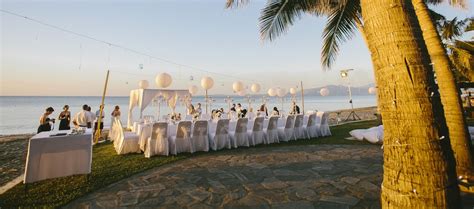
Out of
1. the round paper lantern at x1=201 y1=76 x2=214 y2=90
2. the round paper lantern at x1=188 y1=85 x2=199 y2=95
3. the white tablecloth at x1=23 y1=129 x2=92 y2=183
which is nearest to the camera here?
the white tablecloth at x1=23 y1=129 x2=92 y2=183

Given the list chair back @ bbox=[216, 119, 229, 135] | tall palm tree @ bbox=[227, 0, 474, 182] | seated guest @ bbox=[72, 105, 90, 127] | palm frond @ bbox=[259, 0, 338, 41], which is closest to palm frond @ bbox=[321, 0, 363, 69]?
tall palm tree @ bbox=[227, 0, 474, 182]

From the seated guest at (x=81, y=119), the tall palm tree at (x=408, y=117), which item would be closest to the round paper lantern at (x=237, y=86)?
the seated guest at (x=81, y=119)

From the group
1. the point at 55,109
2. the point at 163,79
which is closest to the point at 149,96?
the point at 163,79

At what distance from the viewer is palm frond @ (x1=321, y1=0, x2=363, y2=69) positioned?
6.37m

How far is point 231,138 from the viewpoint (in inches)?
277

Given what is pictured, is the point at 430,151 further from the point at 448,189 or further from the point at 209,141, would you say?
the point at 209,141

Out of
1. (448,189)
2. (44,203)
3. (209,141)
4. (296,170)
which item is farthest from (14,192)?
(448,189)

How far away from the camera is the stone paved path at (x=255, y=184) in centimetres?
301

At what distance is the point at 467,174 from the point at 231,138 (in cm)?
514

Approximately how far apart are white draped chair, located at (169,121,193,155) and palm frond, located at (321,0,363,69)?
499 cm

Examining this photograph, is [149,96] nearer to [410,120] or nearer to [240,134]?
[240,134]

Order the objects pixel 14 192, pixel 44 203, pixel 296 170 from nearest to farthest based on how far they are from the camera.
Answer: pixel 44 203 < pixel 14 192 < pixel 296 170

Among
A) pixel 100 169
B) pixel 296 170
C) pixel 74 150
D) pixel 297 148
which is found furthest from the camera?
pixel 297 148

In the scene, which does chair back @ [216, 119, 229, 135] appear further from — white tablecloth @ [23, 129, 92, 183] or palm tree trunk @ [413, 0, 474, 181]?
palm tree trunk @ [413, 0, 474, 181]
